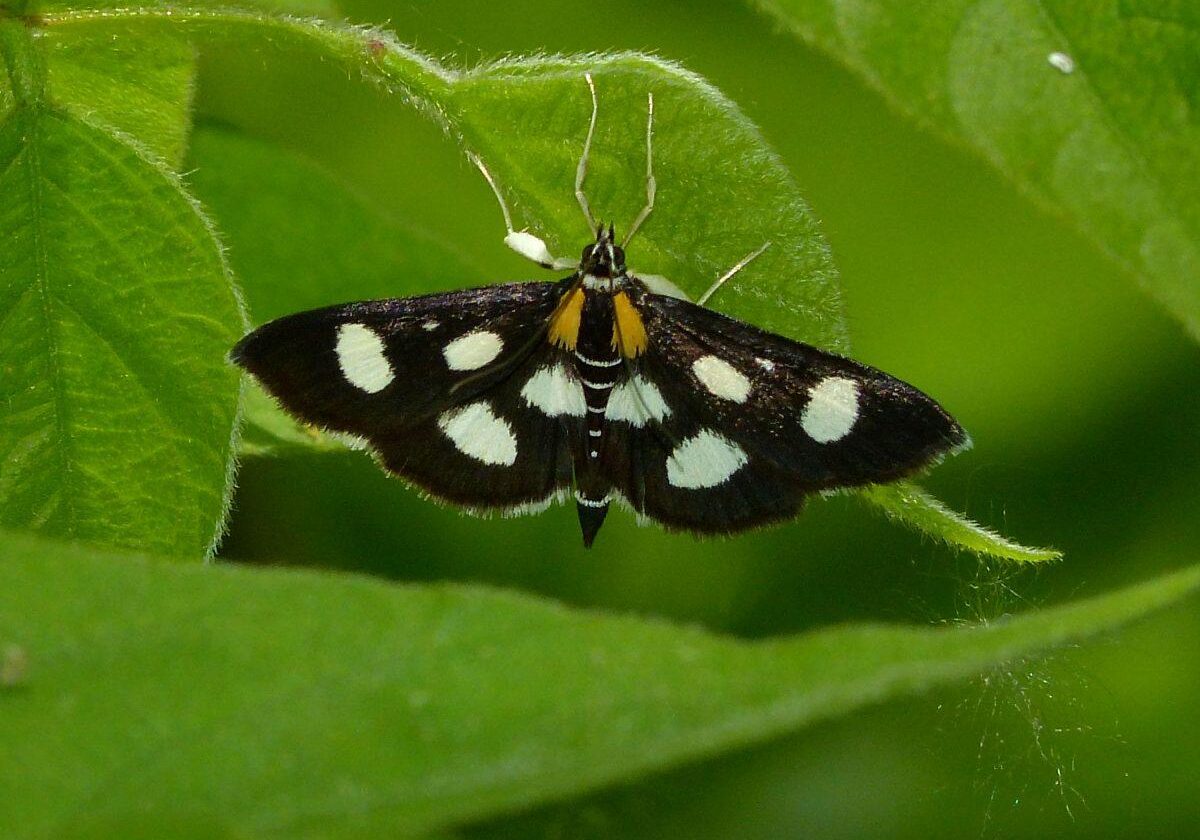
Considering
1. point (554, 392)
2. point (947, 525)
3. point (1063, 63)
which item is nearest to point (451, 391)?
point (554, 392)

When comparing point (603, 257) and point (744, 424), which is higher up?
point (603, 257)

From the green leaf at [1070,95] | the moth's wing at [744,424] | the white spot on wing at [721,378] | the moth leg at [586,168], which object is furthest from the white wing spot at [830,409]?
the green leaf at [1070,95]

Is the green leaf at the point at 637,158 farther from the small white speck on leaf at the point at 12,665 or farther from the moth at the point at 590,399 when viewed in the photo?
the small white speck on leaf at the point at 12,665

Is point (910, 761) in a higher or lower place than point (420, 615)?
lower

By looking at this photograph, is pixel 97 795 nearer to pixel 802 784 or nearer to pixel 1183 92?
pixel 1183 92

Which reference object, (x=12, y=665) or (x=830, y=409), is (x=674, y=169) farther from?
(x=12, y=665)

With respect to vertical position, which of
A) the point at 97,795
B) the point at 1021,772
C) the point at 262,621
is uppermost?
the point at 262,621

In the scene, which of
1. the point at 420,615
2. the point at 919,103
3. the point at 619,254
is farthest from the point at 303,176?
the point at 420,615
